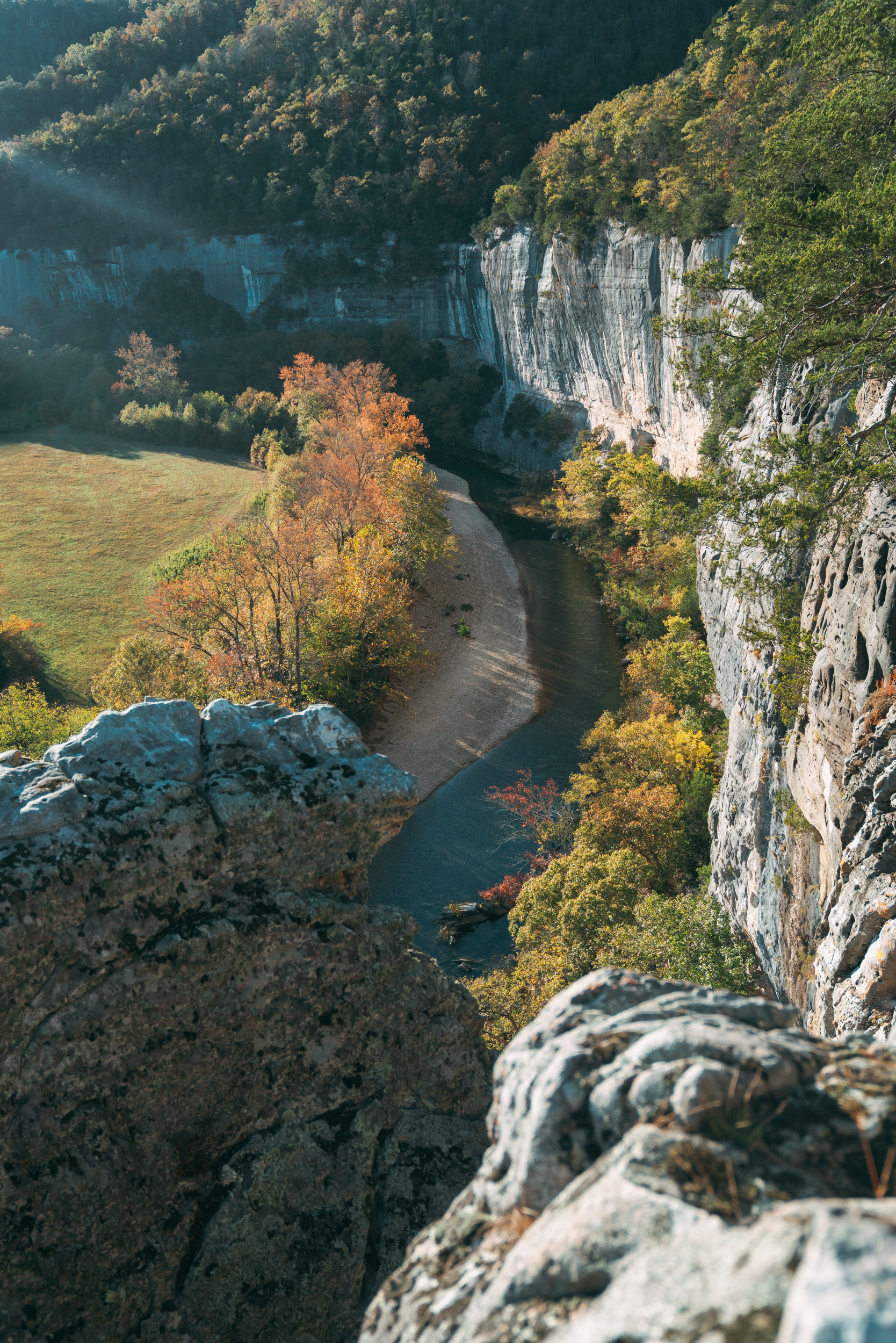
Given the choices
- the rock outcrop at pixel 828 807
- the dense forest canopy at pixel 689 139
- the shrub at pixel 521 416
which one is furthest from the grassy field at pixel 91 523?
the dense forest canopy at pixel 689 139

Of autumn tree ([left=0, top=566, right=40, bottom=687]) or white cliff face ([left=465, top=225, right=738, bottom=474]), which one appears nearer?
autumn tree ([left=0, top=566, right=40, bottom=687])

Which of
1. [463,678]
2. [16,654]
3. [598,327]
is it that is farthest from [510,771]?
[598,327]


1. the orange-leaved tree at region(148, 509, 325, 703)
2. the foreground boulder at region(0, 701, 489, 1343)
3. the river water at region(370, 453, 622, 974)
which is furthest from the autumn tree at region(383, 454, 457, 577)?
the foreground boulder at region(0, 701, 489, 1343)

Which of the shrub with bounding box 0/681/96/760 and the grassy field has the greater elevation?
the grassy field

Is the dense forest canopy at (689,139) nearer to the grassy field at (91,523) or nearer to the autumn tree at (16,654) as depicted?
the grassy field at (91,523)

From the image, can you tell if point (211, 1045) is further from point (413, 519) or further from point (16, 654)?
point (413, 519)

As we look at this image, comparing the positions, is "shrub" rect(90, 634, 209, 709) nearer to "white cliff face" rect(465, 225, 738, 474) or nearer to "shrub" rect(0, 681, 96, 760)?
"shrub" rect(0, 681, 96, 760)

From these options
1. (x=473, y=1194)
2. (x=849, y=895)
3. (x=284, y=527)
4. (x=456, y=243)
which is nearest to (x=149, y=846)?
(x=473, y=1194)
